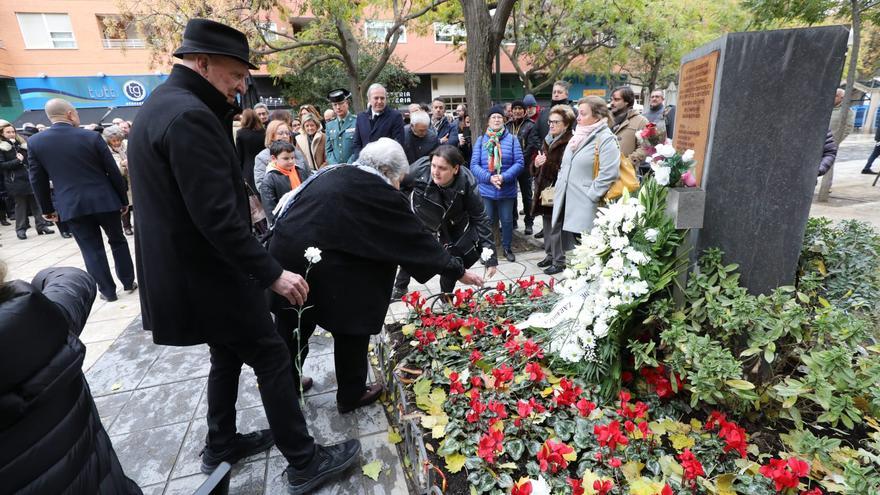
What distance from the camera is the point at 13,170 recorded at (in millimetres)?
8078

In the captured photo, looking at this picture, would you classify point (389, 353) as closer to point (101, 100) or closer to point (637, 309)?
point (637, 309)

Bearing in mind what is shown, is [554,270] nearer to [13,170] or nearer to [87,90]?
[13,170]

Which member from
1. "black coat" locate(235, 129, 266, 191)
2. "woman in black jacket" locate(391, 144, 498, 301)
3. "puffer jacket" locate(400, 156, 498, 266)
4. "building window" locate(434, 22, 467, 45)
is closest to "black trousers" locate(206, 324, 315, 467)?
"woman in black jacket" locate(391, 144, 498, 301)

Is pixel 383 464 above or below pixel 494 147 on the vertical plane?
below

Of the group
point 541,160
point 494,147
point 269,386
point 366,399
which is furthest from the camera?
point 494,147

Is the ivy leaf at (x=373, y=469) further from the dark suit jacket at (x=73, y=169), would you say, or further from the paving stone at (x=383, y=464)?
the dark suit jacket at (x=73, y=169)

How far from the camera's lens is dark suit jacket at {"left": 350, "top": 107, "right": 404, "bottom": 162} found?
5.76m

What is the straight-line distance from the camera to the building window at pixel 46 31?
19.2 meters

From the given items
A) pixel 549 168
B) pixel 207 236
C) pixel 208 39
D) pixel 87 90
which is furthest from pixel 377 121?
pixel 87 90

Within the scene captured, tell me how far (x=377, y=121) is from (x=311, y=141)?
108cm

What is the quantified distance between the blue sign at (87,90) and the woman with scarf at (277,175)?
65.9 feet

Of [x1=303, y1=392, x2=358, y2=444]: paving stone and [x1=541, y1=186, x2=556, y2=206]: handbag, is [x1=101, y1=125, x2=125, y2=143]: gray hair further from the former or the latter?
[x1=541, y1=186, x2=556, y2=206]: handbag

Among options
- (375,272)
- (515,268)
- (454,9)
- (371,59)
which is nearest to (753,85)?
(375,272)

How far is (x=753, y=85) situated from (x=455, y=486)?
241cm
